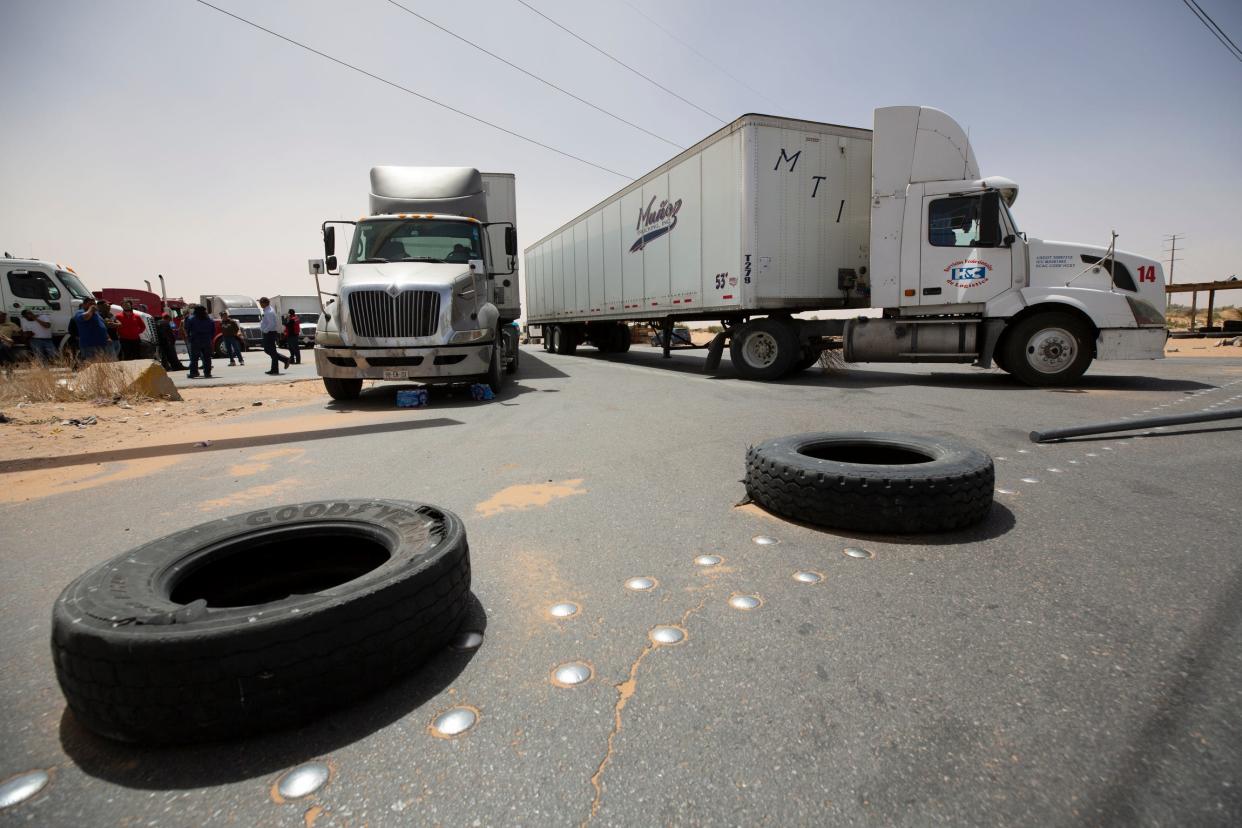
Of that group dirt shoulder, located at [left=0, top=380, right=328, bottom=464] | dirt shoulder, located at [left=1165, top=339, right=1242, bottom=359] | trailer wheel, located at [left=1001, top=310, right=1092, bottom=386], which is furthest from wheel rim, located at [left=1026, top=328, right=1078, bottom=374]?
dirt shoulder, located at [left=0, top=380, right=328, bottom=464]

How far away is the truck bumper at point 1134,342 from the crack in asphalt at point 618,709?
961 cm

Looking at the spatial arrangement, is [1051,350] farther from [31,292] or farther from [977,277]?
[31,292]

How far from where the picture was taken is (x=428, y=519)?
7.18 feet

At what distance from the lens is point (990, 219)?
28.9ft

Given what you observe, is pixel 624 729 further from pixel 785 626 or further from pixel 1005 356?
pixel 1005 356

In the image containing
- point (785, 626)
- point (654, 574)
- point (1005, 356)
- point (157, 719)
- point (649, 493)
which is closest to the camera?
point (157, 719)

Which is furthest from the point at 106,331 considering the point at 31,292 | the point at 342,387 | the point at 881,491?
the point at 881,491

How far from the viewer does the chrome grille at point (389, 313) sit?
25.2ft

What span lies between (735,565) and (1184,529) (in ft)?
7.38

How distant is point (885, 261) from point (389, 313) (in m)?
7.85

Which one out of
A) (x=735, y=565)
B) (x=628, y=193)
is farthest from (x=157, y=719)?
(x=628, y=193)

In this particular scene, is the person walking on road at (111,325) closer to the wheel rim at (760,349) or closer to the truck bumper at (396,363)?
the truck bumper at (396,363)

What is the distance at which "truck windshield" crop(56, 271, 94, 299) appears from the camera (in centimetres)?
1438

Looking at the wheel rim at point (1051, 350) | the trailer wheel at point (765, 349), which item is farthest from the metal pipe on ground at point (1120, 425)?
the trailer wheel at point (765, 349)
